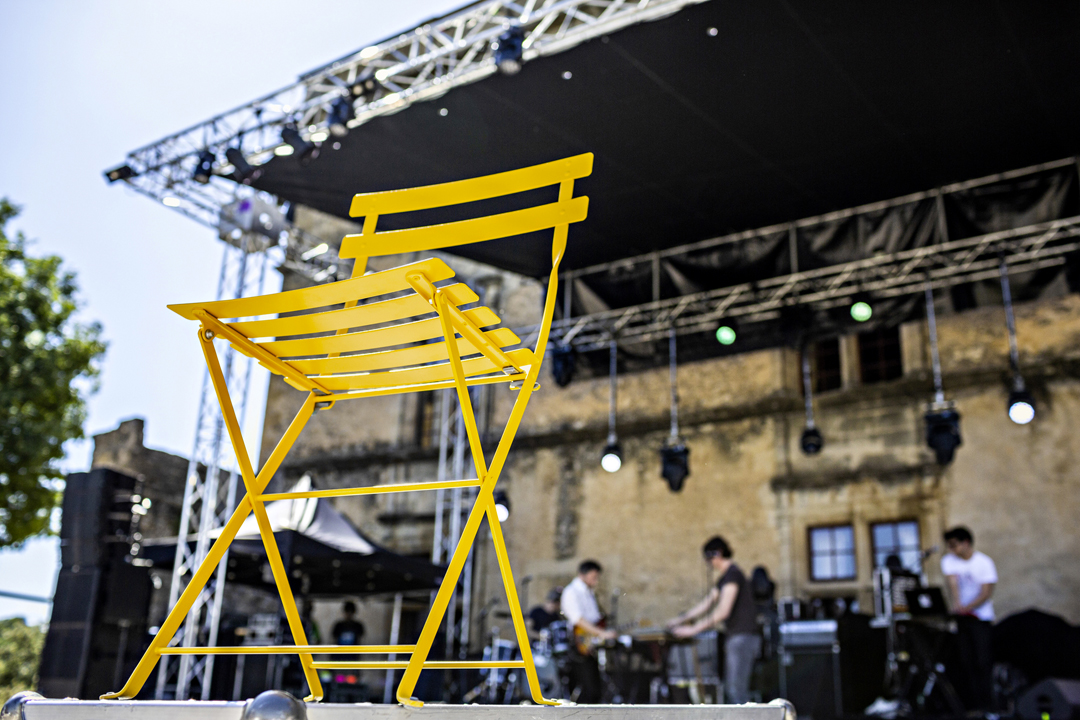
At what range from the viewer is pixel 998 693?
290 inches

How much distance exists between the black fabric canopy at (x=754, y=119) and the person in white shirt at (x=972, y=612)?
2.92 m

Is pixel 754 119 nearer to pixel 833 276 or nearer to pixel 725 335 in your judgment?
pixel 833 276

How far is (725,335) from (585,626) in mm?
3576

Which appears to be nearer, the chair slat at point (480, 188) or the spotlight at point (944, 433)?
the chair slat at point (480, 188)

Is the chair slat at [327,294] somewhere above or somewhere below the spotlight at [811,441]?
below

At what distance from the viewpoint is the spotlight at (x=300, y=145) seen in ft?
25.8

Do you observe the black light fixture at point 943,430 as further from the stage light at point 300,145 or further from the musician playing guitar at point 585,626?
the stage light at point 300,145

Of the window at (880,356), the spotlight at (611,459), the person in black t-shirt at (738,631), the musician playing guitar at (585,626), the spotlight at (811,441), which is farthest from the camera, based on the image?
the window at (880,356)

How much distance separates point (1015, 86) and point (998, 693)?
465 centimetres

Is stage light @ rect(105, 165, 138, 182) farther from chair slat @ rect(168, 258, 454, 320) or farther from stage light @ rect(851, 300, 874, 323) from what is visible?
chair slat @ rect(168, 258, 454, 320)

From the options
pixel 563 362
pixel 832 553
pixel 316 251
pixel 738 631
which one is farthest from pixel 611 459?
pixel 316 251

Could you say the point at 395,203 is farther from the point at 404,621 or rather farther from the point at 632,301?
the point at 404,621

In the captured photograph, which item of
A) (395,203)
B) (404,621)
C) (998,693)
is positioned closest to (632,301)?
(998,693)

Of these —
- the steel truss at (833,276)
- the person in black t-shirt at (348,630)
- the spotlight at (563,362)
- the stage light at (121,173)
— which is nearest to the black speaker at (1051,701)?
the steel truss at (833,276)
